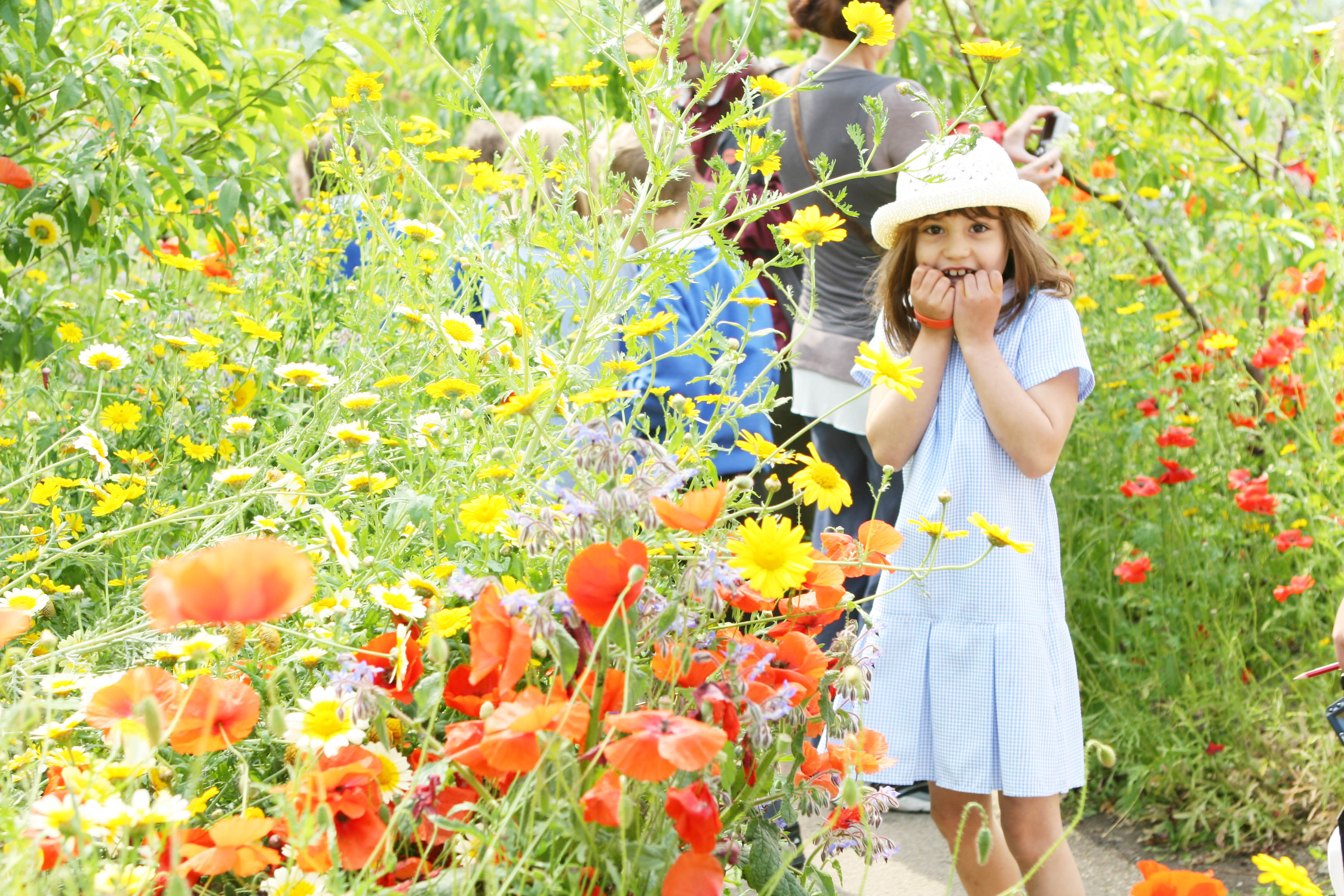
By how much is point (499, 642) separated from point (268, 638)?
334mm

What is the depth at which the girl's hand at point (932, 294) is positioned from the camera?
193cm

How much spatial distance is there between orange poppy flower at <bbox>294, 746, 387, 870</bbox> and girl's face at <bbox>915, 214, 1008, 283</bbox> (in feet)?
4.49

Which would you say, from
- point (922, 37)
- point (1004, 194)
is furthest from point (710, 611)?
point (922, 37)

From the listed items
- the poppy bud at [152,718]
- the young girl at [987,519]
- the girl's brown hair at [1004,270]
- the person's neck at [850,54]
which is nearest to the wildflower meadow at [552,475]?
the poppy bud at [152,718]

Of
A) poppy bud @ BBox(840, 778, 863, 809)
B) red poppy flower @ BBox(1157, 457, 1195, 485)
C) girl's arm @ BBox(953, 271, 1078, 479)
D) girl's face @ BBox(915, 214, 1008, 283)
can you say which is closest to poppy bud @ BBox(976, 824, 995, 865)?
poppy bud @ BBox(840, 778, 863, 809)

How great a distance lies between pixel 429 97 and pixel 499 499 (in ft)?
15.1

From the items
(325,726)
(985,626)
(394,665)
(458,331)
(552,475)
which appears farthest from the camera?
(985,626)

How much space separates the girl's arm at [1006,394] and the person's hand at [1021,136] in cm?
90

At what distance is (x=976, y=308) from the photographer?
190cm

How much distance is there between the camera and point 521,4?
13.9ft

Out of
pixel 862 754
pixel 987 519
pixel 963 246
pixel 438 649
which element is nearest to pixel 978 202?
pixel 963 246

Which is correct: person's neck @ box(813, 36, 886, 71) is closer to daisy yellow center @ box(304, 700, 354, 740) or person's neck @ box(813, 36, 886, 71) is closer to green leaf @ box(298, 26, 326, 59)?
green leaf @ box(298, 26, 326, 59)

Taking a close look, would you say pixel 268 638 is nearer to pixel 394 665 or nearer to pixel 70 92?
pixel 394 665

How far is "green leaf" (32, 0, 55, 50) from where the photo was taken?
1.62 meters
